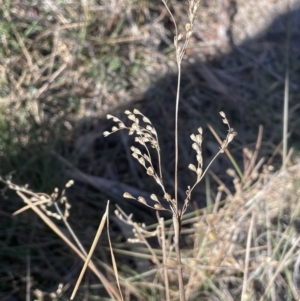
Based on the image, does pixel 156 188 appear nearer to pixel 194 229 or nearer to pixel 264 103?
pixel 194 229

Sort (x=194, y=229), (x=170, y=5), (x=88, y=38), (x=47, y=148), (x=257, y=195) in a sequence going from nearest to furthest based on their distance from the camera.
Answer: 1. (x=257, y=195)
2. (x=194, y=229)
3. (x=47, y=148)
4. (x=88, y=38)
5. (x=170, y=5)

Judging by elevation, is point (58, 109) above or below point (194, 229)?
above

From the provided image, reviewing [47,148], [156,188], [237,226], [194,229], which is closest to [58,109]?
[47,148]

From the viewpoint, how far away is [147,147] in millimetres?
2348

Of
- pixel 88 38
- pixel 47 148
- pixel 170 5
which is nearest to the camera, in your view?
pixel 47 148

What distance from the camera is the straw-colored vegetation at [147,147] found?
177 centimetres

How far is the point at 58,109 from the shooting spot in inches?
95.3

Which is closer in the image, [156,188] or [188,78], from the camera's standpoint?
[156,188]

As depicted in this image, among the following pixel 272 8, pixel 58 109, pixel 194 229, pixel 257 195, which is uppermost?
pixel 272 8

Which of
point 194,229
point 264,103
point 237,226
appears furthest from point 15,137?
point 264,103

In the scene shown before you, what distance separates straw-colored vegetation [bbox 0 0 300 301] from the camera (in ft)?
5.82

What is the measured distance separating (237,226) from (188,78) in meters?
1.04

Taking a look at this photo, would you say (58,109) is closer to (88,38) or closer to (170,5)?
(88,38)

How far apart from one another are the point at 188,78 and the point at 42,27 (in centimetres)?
70
